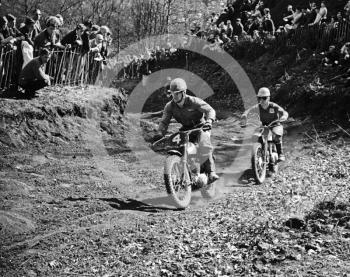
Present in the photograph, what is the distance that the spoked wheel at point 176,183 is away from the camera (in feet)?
25.8

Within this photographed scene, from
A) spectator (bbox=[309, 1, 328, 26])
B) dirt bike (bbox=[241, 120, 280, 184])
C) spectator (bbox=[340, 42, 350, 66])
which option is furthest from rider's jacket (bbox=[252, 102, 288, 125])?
spectator (bbox=[309, 1, 328, 26])

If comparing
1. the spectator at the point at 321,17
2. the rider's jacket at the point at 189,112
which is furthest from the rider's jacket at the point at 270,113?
the spectator at the point at 321,17

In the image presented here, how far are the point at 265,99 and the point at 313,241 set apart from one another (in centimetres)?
522

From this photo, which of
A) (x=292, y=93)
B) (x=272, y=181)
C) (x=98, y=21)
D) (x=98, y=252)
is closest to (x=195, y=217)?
(x=98, y=252)

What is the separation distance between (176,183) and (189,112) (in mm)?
1364

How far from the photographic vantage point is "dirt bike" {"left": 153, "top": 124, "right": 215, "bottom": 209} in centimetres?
800

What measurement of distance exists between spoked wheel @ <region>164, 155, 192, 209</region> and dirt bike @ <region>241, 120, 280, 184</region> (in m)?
2.20

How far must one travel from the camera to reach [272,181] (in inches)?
412

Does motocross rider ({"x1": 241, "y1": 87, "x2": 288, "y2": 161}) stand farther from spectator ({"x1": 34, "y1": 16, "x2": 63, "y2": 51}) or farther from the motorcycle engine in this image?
spectator ({"x1": 34, "y1": 16, "x2": 63, "y2": 51})

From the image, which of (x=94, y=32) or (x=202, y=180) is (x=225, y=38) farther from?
(x=202, y=180)

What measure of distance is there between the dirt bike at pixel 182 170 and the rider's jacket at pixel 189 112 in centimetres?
26

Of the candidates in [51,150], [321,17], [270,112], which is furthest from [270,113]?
[321,17]

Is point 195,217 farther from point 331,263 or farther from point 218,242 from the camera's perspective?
point 331,263

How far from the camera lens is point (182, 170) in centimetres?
832
